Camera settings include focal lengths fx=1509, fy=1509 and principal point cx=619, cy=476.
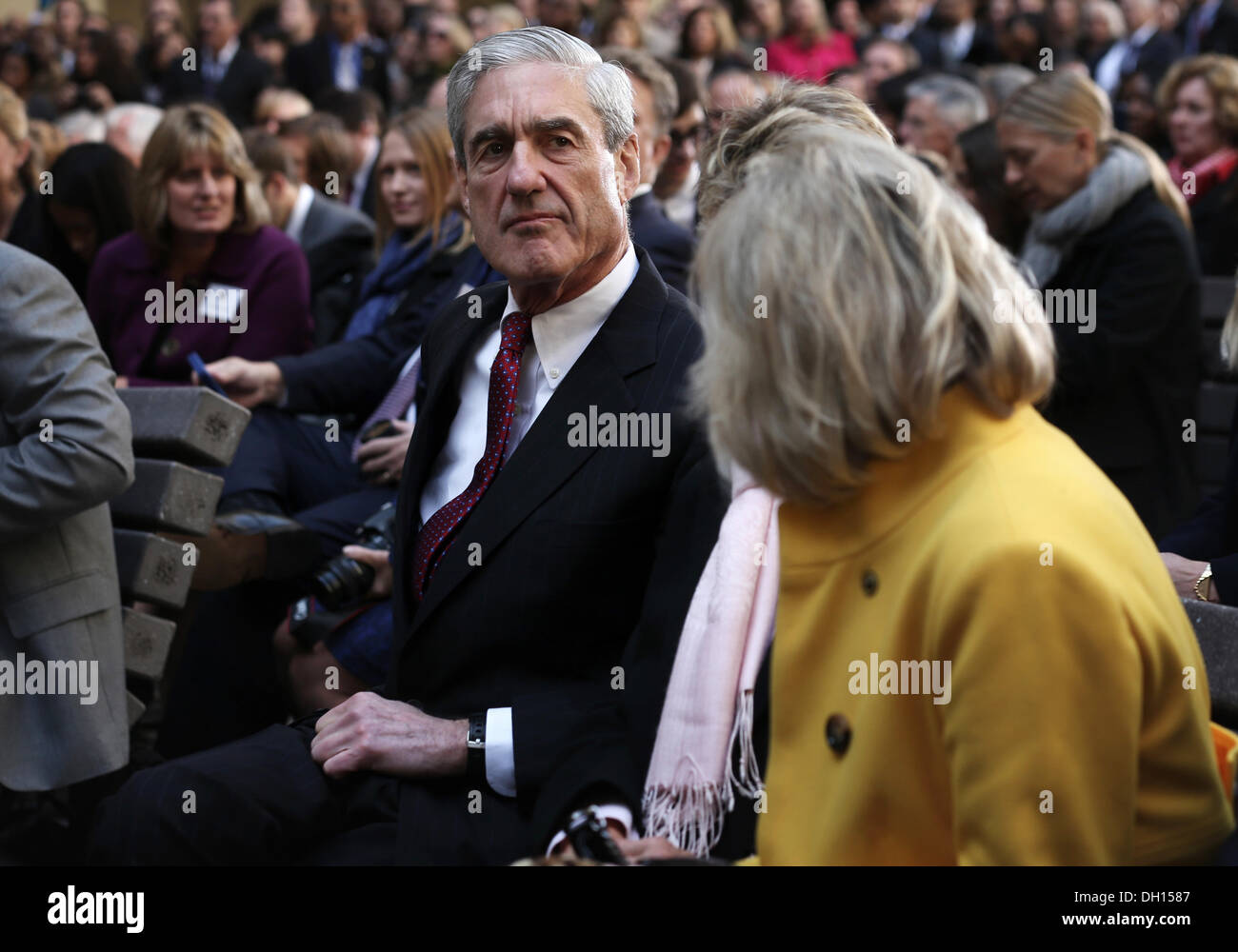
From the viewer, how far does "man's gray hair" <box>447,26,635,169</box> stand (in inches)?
105

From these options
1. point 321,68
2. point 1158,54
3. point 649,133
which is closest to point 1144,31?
point 1158,54

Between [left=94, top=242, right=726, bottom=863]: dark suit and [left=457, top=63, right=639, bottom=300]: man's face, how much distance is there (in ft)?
0.48

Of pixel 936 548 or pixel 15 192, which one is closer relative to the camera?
pixel 936 548

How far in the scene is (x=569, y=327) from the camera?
8.69 feet

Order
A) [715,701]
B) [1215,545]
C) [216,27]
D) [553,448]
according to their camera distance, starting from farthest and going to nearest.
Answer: [216,27] → [1215,545] → [553,448] → [715,701]

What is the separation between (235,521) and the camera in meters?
4.08

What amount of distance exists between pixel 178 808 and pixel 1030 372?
1.55 meters

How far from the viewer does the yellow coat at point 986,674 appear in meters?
1.57

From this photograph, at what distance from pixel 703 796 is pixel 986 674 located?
686 mm

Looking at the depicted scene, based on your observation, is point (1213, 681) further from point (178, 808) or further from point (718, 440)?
point (178, 808)

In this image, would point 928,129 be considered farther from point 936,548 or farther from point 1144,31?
point 936,548

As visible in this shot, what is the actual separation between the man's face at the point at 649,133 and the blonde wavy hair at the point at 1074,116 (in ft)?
4.17

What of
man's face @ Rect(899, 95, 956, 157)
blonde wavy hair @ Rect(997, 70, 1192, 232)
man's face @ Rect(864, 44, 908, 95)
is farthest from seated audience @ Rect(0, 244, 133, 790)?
man's face @ Rect(864, 44, 908, 95)

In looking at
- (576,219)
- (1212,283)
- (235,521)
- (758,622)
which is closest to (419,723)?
(758,622)
